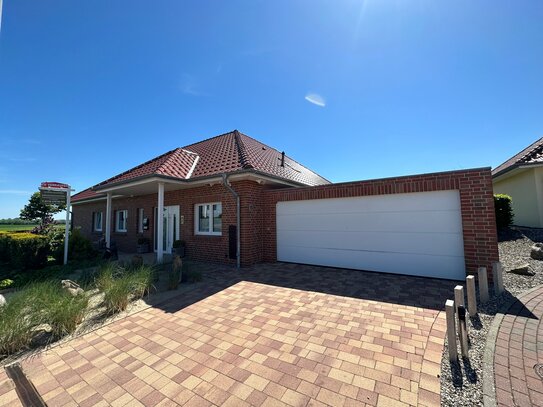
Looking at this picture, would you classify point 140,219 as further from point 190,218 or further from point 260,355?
point 260,355

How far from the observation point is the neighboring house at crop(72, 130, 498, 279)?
5910 millimetres

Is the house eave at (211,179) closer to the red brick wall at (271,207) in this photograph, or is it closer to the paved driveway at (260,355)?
the red brick wall at (271,207)

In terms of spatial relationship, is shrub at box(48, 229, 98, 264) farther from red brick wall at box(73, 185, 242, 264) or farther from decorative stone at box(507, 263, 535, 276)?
decorative stone at box(507, 263, 535, 276)

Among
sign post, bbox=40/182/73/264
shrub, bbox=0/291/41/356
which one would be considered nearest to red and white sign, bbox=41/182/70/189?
sign post, bbox=40/182/73/264

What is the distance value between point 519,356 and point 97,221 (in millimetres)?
20710

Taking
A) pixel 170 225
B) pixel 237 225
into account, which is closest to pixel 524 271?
pixel 237 225

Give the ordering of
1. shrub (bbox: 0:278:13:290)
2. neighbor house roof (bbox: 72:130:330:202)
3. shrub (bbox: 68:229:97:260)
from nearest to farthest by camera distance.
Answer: shrub (bbox: 0:278:13:290), neighbor house roof (bbox: 72:130:330:202), shrub (bbox: 68:229:97:260)

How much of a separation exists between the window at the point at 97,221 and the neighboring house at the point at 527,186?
77.0 feet

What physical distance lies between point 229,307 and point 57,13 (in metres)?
8.06

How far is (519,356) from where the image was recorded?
2764 mm

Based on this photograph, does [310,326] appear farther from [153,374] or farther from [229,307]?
[153,374]

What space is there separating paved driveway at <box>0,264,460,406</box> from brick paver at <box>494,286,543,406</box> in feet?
1.88

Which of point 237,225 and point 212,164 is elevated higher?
point 212,164

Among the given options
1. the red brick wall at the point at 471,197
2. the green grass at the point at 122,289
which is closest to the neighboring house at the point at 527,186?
the red brick wall at the point at 471,197
